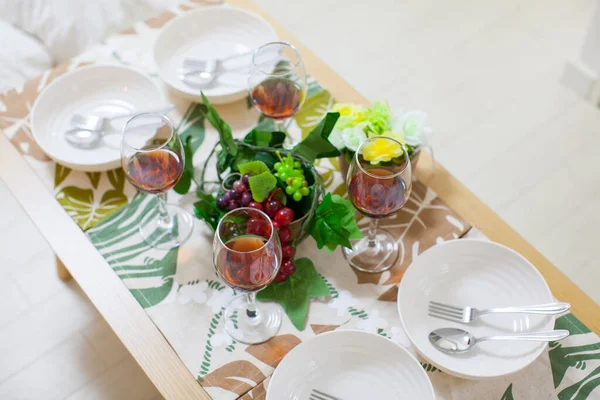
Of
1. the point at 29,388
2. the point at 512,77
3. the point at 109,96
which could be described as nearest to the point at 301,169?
the point at 109,96

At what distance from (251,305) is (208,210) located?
20cm

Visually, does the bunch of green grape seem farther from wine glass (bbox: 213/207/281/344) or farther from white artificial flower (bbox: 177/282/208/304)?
white artificial flower (bbox: 177/282/208/304)

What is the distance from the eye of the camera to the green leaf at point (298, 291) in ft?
3.82

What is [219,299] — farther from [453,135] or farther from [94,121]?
[453,135]

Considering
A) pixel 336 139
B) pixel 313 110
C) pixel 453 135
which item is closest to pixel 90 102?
pixel 313 110

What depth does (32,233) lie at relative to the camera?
6.59ft

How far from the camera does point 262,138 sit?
1.25 metres

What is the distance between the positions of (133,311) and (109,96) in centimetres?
55

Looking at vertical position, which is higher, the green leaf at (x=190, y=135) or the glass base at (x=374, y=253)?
the green leaf at (x=190, y=135)

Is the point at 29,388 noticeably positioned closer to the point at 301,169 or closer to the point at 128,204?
the point at 128,204

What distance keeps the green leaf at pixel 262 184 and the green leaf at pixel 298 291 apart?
0.17 metres

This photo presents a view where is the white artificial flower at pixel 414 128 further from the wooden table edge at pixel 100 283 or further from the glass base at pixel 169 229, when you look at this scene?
the wooden table edge at pixel 100 283

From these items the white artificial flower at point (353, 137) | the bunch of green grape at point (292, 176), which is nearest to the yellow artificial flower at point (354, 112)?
the white artificial flower at point (353, 137)

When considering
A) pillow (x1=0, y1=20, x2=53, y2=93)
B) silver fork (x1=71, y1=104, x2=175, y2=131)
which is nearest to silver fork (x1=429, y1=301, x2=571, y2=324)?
silver fork (x1=71, y1=104, x2=175, y2=131)
